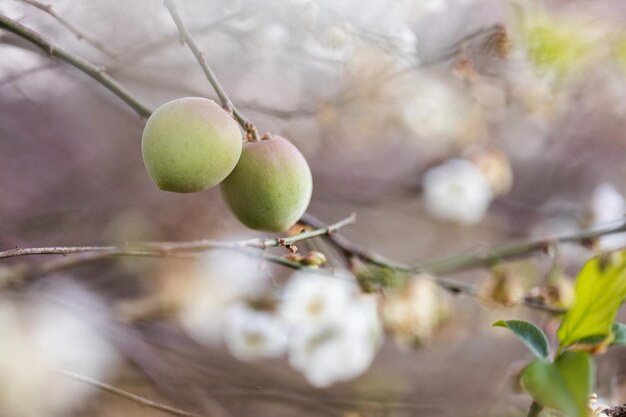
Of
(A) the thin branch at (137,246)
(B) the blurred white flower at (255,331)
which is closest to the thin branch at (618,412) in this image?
(A) the thin branch at (137,246)

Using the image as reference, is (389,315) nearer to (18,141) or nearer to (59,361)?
(59,361)

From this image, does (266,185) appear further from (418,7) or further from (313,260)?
(418,7)

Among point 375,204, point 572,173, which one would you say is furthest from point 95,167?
point 572,173

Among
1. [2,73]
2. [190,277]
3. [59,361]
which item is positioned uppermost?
[2,73]

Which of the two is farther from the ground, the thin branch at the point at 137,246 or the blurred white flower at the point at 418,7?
the blurred white flower at the point at 418,7

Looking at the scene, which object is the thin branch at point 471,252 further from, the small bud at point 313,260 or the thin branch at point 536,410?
the thin branch at point 536,410

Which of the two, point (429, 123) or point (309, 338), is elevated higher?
point (429, 123)

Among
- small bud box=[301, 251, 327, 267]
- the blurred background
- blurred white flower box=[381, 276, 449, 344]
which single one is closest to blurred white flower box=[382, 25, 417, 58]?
the blurred background
